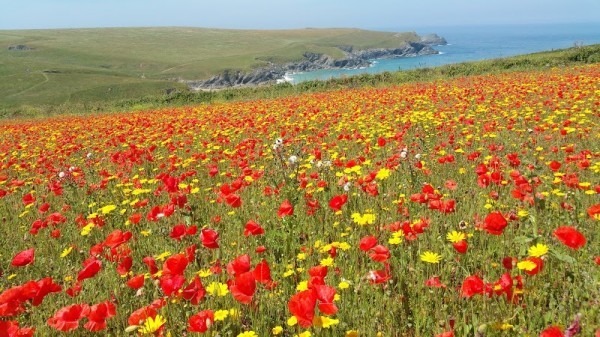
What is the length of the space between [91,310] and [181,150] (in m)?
7.74

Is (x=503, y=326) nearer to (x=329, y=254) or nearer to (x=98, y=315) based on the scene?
(x=329, y=254)

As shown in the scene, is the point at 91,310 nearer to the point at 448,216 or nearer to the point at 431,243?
the point at 431,243

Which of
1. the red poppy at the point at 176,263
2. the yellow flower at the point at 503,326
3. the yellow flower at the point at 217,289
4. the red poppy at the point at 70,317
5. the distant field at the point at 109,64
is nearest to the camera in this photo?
the red poppy at the point at 70,317

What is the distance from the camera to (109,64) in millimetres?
142625

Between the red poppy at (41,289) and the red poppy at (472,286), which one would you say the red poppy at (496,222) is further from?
the red poppy at (41,289)

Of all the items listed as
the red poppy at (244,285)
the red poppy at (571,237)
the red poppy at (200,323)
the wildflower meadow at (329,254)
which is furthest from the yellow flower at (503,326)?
the red poppy at (200,323)

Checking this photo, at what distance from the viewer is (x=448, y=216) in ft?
14.4

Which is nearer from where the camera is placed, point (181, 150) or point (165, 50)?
point (181, 150)

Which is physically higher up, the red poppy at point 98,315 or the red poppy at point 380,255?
the red poppy at point 380,255

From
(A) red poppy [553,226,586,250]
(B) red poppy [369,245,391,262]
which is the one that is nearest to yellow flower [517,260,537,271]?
(A) red poppy [553,226,586,250]

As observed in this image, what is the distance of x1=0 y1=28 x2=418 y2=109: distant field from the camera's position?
91669 mm

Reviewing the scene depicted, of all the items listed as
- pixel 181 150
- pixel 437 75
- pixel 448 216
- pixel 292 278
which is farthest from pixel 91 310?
pixel 437 75

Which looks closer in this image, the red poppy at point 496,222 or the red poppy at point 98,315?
the red poppy at point 98,315

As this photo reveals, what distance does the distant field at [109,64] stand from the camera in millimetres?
91669
